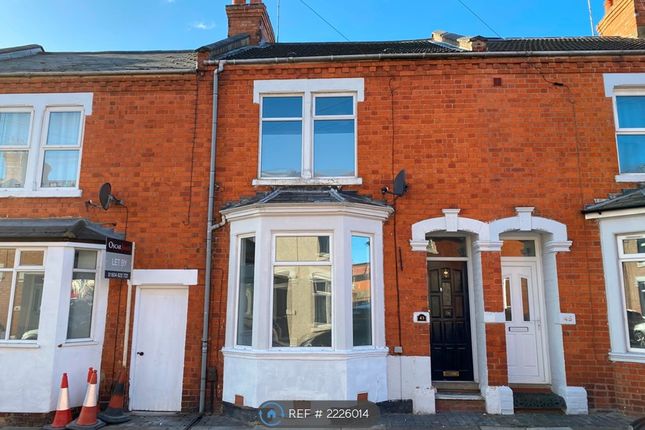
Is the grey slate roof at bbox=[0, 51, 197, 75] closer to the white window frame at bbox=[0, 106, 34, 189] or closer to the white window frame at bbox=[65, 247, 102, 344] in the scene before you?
the white window frame at bbox=[0, 106, 34, 189]

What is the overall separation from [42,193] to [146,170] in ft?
6.65

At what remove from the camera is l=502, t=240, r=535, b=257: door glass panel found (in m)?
8.62

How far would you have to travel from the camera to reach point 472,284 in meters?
8.49

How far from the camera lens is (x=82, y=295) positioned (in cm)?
794

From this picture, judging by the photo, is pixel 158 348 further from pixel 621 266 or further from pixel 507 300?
pixel 621 266

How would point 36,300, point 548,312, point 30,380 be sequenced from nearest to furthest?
point 30,380 → point 36,300 → point 548,312

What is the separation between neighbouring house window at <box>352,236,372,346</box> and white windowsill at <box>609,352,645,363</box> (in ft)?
13.4

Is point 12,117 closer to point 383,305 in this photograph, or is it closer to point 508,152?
point 383,305

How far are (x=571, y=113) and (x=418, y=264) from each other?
13.3ft

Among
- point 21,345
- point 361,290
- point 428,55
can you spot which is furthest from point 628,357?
point 21,345

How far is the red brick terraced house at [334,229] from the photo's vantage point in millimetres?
7477

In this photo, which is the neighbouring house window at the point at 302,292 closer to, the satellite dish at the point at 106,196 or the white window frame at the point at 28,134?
the satellite dish at the point at 106,196

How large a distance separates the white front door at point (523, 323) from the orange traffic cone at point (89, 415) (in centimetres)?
708

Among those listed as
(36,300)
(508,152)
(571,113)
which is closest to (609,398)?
(508,152)
